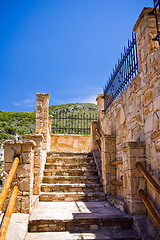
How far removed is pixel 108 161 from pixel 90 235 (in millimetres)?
2452

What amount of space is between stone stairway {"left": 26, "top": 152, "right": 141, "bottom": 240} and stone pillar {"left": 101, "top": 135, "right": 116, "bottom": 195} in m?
0.24

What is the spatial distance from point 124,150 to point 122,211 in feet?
3.93

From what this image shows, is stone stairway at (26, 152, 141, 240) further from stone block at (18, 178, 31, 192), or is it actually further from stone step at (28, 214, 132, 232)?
stone block at (18, 178, 31, 192)

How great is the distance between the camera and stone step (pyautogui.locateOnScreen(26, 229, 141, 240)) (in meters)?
3.15

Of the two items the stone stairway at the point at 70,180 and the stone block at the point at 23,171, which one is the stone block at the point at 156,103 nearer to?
the stone block at the point at 23,171

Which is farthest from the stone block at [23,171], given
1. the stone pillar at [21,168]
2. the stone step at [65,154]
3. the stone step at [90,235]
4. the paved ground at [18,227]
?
the stone step at [65,154]

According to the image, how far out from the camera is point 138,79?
A: 4.02 metres

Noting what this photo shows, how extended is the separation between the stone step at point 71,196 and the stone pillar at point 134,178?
1747 millimetres

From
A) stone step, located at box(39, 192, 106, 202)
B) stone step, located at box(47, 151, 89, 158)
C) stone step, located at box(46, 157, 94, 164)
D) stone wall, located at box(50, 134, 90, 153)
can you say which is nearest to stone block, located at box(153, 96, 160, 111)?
stone step, located at box(39, 192, 106, 202)

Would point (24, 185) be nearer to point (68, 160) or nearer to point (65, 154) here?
point (68, 160)

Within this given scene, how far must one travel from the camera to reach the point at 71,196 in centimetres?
529

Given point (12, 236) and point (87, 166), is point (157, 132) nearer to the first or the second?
point (12, 236)

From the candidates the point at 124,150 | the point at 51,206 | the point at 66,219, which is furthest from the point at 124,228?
the point at 51,206

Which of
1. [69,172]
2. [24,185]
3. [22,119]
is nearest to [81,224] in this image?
[24,185]
